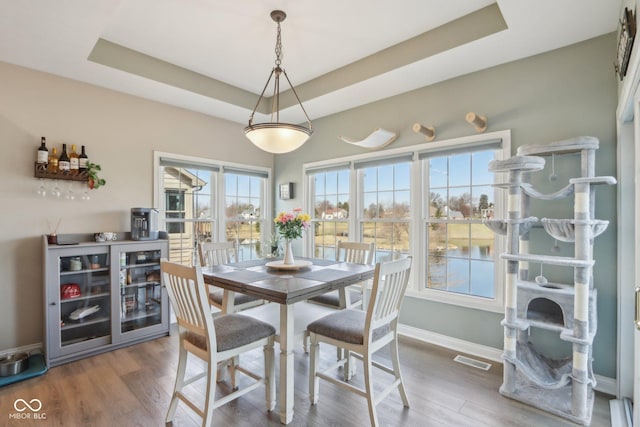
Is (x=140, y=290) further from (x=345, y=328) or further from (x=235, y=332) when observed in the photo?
(x=345, y=328)

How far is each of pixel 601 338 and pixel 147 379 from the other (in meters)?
3.53

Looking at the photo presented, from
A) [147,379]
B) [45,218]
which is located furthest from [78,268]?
[147,379]

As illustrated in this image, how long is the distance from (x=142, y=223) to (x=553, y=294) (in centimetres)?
372

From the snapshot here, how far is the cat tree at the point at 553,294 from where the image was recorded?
203 cm

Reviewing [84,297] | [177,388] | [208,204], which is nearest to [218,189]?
[208,204]

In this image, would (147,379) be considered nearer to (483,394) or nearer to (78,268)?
(78,268)

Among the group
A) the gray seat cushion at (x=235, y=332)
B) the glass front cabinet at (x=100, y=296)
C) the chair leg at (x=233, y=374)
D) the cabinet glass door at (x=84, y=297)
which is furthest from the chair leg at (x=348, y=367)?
the cabinet glass door at (x=84, y=297)

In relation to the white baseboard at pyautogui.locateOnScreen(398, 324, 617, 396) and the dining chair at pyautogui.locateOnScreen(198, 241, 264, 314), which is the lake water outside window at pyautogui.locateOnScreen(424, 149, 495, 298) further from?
the dining chair at pyautogui.locateOnScreen(198, 241, 264, 314)

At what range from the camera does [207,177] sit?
4176 mm

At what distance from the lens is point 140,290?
3332 millimetres

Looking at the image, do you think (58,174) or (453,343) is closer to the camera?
(58,174)

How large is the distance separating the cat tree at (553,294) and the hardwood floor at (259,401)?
163mm

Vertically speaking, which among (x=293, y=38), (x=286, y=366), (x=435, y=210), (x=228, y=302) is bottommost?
(x=286, y=366)

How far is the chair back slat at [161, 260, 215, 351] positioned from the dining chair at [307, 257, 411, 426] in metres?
0.74
